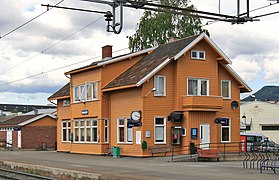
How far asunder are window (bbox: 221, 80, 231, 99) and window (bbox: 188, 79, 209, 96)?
2.05 metres

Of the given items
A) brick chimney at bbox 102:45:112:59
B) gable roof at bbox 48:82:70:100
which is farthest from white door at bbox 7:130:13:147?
brick chimney at bbox 102:45:112:59

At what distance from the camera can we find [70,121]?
4253 cm

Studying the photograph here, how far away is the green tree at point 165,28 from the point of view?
5544 centimetres

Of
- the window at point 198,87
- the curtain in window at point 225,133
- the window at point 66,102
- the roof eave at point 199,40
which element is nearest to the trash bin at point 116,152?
the window at point 198,87

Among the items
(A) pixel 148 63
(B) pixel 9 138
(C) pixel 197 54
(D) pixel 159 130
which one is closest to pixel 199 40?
(C) pixel 197 54

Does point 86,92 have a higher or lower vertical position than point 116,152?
higher

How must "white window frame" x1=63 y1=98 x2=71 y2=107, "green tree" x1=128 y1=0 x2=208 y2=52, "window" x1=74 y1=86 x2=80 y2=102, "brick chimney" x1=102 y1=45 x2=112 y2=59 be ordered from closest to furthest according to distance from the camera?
1. "window" x1=74 y1=86 x2=80 y2=102
2. "white window frame" x1=63 y1=98 x2=71 y2=107
3. "brick chimney" x1=102 y1=45 x2=112 y2=59
4. "green tree" x1=128 y1=0 x2=208 y2=52

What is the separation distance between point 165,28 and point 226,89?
18948 millimetres

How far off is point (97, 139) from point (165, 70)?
23.0 feet

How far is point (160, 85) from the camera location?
34.7 m

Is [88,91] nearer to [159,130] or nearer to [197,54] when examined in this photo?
[159,130]

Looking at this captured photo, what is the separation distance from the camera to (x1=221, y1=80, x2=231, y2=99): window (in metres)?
37.5

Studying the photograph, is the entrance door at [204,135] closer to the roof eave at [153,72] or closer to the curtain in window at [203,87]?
the curtain in window at [203,87]

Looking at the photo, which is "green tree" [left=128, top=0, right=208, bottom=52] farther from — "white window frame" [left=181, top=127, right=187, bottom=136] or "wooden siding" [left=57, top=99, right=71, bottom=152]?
"white window frame" [left=181, top=127, right=187, bottom=136]
